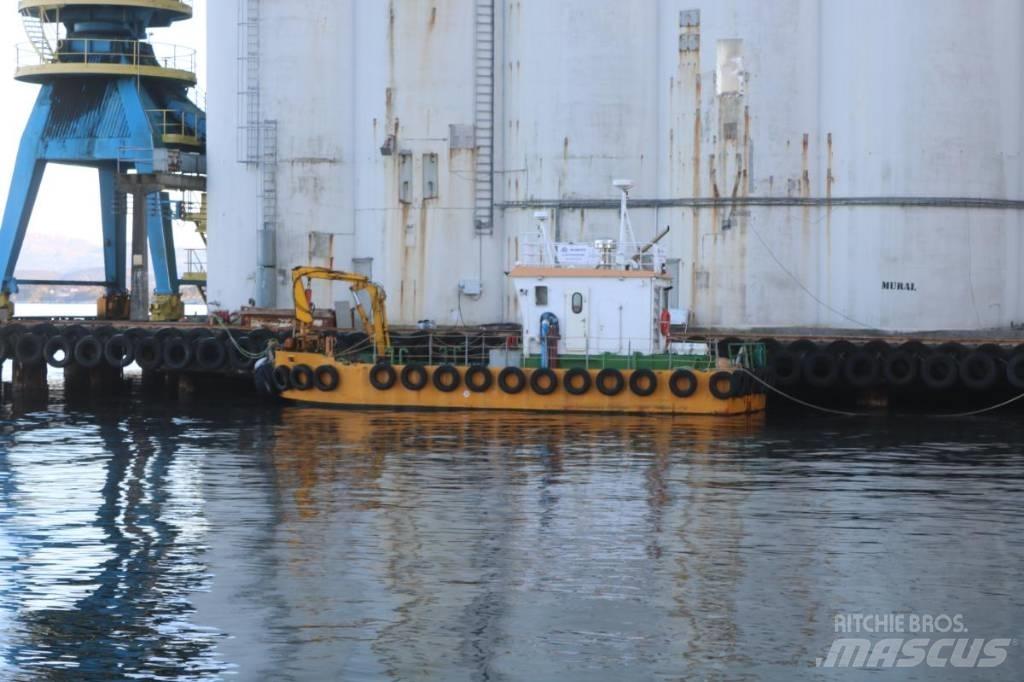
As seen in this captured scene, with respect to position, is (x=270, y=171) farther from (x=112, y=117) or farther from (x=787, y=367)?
(x=787, y=367)

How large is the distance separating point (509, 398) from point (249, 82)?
1487 centimetres

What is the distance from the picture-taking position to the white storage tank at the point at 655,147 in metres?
39.7

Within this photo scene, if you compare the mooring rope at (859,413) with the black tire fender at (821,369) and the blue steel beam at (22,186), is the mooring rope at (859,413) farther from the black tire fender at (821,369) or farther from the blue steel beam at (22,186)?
the blue steel beam at (22,186)

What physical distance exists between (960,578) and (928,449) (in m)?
11.4

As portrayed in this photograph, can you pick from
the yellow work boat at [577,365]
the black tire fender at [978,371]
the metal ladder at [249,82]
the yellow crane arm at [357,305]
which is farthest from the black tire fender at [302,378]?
the black tire fender at [978,371]

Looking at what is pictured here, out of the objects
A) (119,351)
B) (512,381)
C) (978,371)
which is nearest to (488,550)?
(512,381)

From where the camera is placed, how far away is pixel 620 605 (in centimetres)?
1702

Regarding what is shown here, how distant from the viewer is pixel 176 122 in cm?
4906

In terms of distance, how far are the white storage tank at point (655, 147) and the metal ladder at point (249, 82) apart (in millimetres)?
85

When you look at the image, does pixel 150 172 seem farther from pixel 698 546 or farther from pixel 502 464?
pixel 698 546

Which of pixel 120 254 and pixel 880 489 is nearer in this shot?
pixel 880 489

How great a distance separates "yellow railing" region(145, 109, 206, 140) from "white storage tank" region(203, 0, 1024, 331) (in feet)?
8.36

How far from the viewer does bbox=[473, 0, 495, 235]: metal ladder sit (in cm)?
4378

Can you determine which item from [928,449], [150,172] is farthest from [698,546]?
[150,172]
